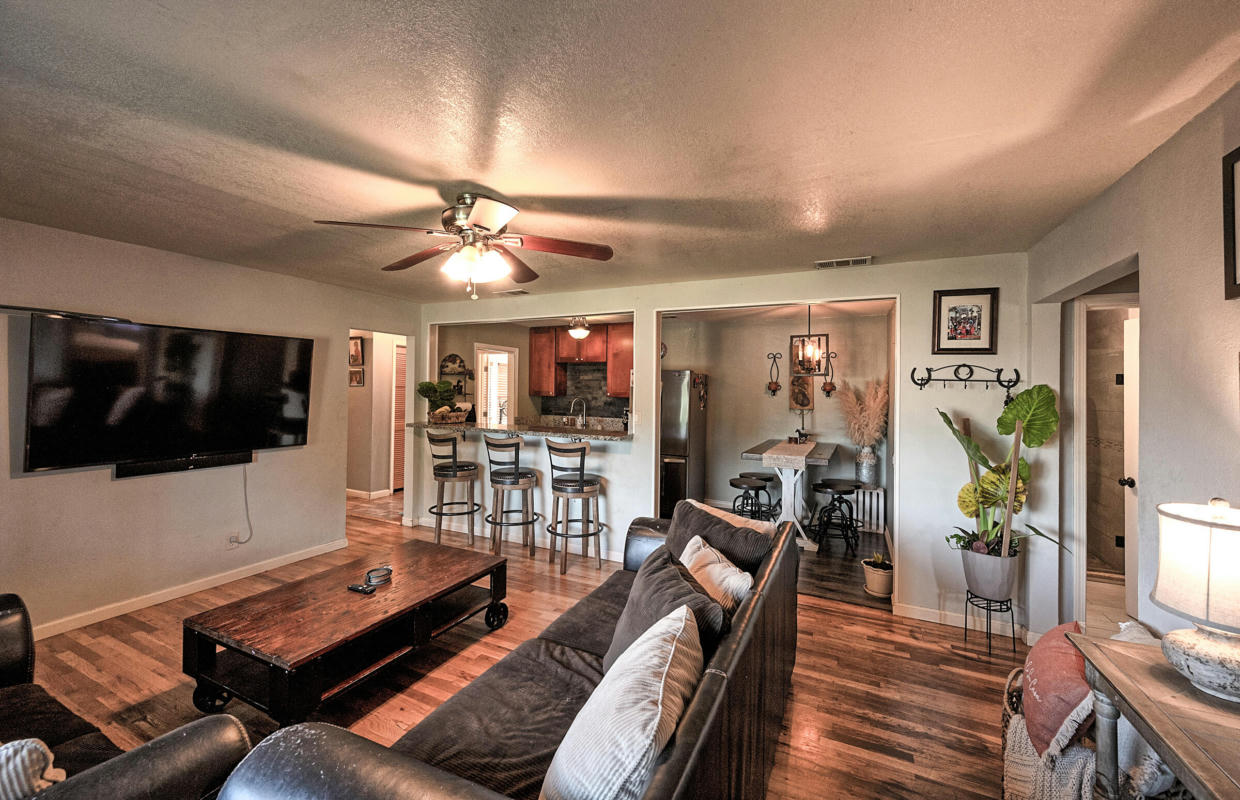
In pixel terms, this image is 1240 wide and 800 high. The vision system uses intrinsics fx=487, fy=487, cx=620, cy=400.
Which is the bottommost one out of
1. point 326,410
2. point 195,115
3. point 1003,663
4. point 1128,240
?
point 1003,663

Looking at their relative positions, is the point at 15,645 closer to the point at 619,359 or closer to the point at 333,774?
the point at 333,774

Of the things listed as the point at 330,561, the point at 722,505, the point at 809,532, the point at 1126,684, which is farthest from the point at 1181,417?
the point at 330,561

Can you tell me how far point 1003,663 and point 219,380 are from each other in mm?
5447

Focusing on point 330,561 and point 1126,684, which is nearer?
point 1126,684

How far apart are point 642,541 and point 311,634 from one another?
165 cm

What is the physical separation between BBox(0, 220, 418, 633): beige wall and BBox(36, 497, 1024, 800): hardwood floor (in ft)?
1.03

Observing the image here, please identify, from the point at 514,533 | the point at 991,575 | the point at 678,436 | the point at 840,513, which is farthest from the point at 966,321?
the point at 514,533

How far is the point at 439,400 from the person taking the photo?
501 centimetres

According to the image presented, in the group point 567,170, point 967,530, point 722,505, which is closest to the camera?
point 567,170

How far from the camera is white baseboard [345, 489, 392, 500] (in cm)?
675

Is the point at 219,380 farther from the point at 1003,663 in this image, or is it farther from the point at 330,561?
the point at 1003,663

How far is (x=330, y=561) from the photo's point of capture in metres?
4.25

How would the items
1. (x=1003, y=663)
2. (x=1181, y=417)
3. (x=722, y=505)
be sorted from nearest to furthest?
(x=1181, y=417), (x=1003, y=663), (x=722, y=505)

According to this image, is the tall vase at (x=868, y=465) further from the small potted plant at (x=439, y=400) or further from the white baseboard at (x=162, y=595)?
the white baseboard at (x=162, y=595)
